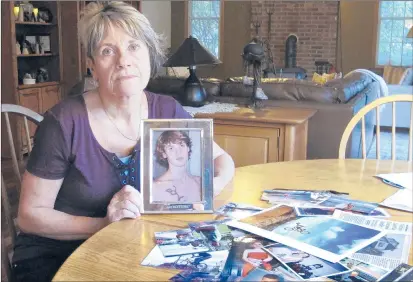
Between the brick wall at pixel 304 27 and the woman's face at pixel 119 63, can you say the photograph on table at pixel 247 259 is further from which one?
the brick wall at pixel 304 27

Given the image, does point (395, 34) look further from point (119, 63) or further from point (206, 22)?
point (119, 63)

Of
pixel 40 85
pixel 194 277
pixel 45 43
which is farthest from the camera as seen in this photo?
pixel 45 43

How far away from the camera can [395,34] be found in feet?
26.0

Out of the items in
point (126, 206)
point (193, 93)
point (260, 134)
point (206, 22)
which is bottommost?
point (260, 134)

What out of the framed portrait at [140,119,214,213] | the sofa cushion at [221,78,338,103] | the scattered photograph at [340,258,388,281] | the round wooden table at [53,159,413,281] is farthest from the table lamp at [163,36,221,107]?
the scattered photograph at [340,258,388,281]

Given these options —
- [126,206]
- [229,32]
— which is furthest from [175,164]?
[229,32]

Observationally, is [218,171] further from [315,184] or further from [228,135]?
[228,135]

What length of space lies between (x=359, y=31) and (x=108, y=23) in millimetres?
7404

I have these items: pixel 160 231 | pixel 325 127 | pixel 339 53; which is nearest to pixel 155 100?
pixel 160 231

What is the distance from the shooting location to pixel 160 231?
1115 millimetres

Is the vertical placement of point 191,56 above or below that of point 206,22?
below

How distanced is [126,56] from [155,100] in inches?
8.8

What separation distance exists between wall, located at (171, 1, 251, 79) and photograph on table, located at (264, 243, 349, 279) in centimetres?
793

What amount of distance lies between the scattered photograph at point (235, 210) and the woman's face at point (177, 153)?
0.52 feet
